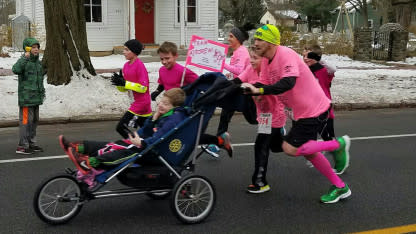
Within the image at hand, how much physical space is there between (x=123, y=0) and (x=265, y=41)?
19970mm

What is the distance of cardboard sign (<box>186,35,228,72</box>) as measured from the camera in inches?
272

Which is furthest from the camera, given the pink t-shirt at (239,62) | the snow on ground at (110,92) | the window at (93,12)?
the window at (93,12)

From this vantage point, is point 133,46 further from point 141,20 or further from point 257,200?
point 141,20

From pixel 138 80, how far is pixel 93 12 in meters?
18.2

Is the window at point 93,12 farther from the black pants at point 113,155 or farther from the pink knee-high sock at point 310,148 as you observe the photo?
the pink knee-high sock at point 310,148

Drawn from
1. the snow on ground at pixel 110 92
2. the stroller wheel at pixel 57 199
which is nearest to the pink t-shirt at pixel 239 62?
the stroller wheel at pixel 57 199

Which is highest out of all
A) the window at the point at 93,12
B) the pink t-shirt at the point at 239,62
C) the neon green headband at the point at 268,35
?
the window at the point at 93,12

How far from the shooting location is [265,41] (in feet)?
17.2

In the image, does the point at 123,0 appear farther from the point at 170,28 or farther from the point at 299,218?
the point at 299,218

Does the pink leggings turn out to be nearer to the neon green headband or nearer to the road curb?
the neon green headband

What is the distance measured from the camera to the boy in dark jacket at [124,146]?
185 inches

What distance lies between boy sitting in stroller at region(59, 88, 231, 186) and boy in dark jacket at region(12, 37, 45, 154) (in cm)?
326

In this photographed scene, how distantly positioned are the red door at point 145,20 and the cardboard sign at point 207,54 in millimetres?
18174

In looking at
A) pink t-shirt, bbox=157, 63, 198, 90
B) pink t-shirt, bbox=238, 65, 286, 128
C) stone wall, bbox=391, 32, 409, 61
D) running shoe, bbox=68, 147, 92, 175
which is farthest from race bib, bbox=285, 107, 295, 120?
stone wall, bbox=391, 32, 409, 61
